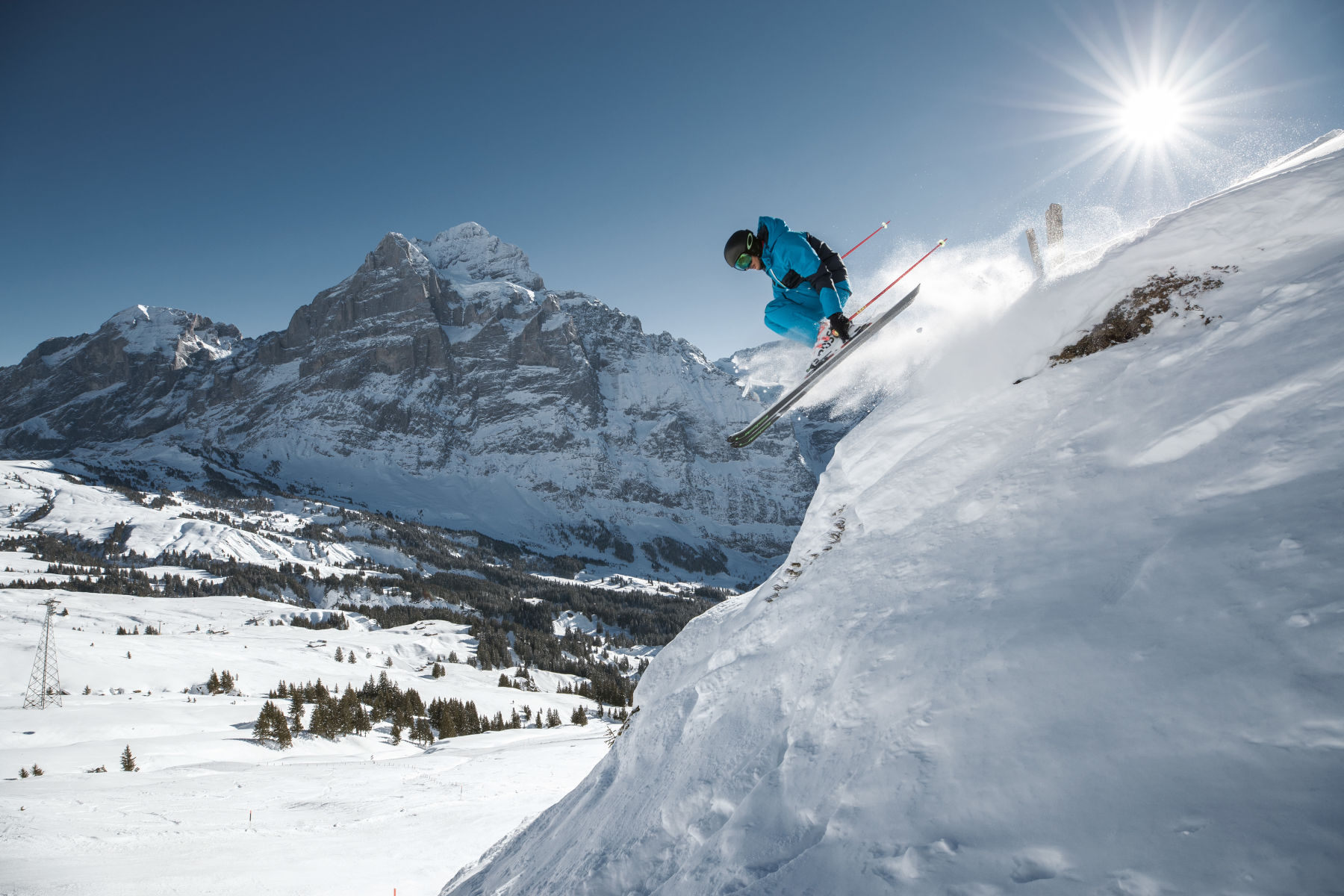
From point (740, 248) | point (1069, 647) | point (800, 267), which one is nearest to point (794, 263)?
point (800, 267)

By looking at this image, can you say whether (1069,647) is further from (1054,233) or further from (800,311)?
(1054,233)

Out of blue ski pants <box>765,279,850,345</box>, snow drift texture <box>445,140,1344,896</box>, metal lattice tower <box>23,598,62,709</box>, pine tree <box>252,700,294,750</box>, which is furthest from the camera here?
metal lattice tower <box>23,598,62,709</box>

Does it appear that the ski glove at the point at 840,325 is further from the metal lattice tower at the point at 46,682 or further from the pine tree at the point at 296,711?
the metal lattice tower at the point at 46,682

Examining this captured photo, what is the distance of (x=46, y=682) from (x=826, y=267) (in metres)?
67.3

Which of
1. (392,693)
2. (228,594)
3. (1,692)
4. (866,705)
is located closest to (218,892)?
(866,705)

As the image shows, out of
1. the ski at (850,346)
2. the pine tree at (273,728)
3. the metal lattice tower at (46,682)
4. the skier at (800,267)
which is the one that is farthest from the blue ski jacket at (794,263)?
the metal lattice tower at (46,682)

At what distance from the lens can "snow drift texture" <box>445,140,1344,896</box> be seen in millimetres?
2029

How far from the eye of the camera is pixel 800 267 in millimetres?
8359

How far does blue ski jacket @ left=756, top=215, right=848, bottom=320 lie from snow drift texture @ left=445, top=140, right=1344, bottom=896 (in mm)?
2957

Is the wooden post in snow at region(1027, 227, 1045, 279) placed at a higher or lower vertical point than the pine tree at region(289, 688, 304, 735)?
higher

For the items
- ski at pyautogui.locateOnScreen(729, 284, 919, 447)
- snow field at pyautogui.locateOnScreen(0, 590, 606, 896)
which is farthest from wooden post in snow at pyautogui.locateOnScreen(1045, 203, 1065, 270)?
snow field at pyautogui.locateOnScreen(0, 590, 606, 896)

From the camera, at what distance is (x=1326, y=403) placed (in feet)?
9.57

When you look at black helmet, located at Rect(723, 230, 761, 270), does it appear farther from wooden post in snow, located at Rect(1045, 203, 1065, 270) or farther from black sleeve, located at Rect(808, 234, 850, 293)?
wooden post in snow, located at Rect(1045, 203, 1065, 270)

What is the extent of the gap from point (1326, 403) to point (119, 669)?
8318 cm
